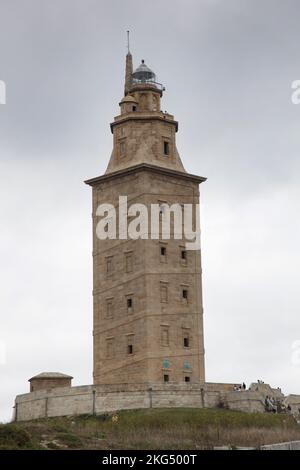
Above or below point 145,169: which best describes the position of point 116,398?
below

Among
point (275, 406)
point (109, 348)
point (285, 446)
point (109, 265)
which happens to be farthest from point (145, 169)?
point (285, 446)

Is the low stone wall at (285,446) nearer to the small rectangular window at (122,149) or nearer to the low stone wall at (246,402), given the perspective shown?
the low stone wall at (246,402)

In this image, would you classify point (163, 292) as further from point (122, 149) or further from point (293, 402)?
point (293, 402)

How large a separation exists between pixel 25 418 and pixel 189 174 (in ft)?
66.7

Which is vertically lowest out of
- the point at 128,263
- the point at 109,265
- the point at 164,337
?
the point at 164,337

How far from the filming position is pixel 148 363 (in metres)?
81.9

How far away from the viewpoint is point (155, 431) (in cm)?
7119

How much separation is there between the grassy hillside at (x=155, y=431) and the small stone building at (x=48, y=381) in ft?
26.6

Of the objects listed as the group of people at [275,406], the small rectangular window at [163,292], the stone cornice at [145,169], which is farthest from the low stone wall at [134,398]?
the stone cornice at [145,169]

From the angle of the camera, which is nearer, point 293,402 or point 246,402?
point 246,402

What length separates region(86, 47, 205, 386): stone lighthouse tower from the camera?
82938 millimetres

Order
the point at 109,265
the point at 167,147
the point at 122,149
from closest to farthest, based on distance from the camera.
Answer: the point at 109,265, the point at 122,149, the point at 167,147

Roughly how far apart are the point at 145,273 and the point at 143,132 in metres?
10.7
